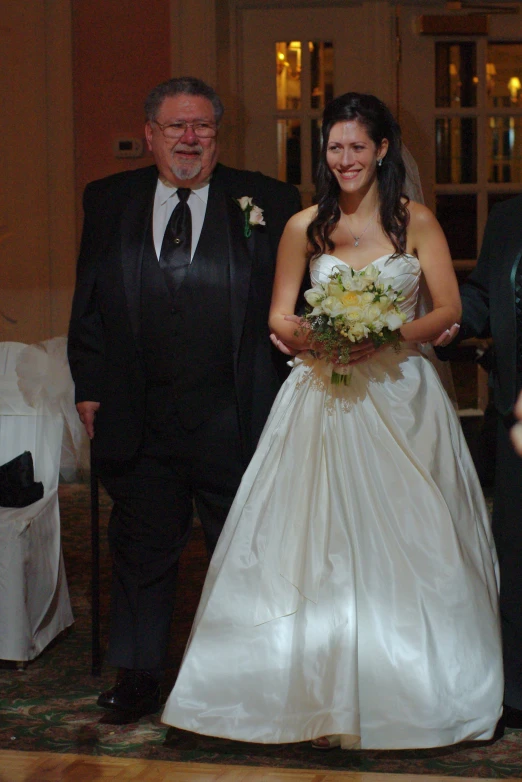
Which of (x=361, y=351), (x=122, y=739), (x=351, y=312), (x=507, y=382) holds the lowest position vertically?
(x=122, y=739)

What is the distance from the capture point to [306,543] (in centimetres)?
277

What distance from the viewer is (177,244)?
2971 mm

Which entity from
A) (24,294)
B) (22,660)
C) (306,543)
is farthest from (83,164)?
(306,543)

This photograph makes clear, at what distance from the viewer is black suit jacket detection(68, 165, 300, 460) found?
2988 mm

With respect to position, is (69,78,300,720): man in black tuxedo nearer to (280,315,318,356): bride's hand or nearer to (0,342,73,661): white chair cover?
(280,315,318,356): bride's hand

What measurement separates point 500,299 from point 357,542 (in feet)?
2.56

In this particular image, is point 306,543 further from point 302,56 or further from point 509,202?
point 302,56

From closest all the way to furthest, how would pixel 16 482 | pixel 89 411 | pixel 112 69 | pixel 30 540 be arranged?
pixel 89 411 < pixel 30 540 < pixel 16 482 < pixel 112 69

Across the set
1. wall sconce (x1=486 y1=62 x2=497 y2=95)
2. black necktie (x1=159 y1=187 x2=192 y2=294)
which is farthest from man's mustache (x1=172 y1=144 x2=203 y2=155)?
wall sconce (x1=486 y1=62 x2=497 y2=95)

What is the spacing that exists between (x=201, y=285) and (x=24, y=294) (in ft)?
11.8

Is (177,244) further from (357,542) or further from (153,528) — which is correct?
(357,542)

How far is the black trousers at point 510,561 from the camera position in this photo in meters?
2.96

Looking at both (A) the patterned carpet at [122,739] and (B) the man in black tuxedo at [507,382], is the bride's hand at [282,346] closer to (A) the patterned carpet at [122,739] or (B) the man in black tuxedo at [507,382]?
(B) the man in black tuxedo at [507,382]

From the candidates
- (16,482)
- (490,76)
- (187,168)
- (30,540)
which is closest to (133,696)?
(30,540)
